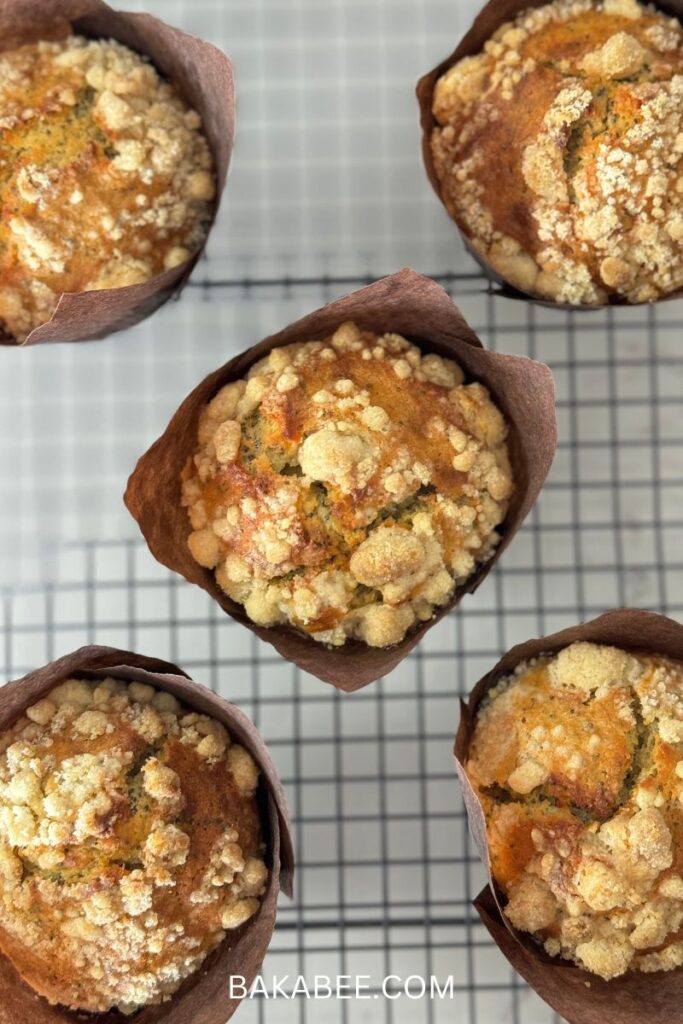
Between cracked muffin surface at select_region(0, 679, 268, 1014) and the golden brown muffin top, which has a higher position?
the golden brown muffin top

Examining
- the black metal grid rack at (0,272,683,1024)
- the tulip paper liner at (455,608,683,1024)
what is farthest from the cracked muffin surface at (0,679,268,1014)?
the black metal grid rack at (0,272,683,1024)

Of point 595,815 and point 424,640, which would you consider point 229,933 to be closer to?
point 595,815

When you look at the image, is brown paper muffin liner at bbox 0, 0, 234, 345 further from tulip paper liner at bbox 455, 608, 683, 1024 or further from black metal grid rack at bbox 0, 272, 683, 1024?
tulip paper liner at bbox 455, 608, 683, 1024

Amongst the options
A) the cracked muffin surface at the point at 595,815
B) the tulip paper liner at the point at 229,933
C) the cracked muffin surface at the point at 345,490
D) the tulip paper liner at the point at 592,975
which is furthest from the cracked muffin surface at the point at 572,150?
the tulip paper liner at the point at 229,933

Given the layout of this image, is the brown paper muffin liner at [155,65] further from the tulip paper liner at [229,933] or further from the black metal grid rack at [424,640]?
the tulip paper liner at [229,933]

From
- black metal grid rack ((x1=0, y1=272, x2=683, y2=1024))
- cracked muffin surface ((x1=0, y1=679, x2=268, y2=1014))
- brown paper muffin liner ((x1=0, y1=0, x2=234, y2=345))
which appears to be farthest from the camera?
black metal grid rack ((x1=0, y1=272, x2=683, y2=1024))

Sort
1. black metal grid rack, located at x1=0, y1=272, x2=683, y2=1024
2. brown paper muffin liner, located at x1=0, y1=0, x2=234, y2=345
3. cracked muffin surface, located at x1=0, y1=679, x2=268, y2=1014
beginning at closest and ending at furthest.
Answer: cracked muffin surface, located at x1=0, y1=679, x2=268, y2=1014 < brown paper muffin liner, located at x1=0, y1=0, x2=234, y2=345 < black metal grid rack, located at x1=0, y1=272, x2=683, y2=1024
